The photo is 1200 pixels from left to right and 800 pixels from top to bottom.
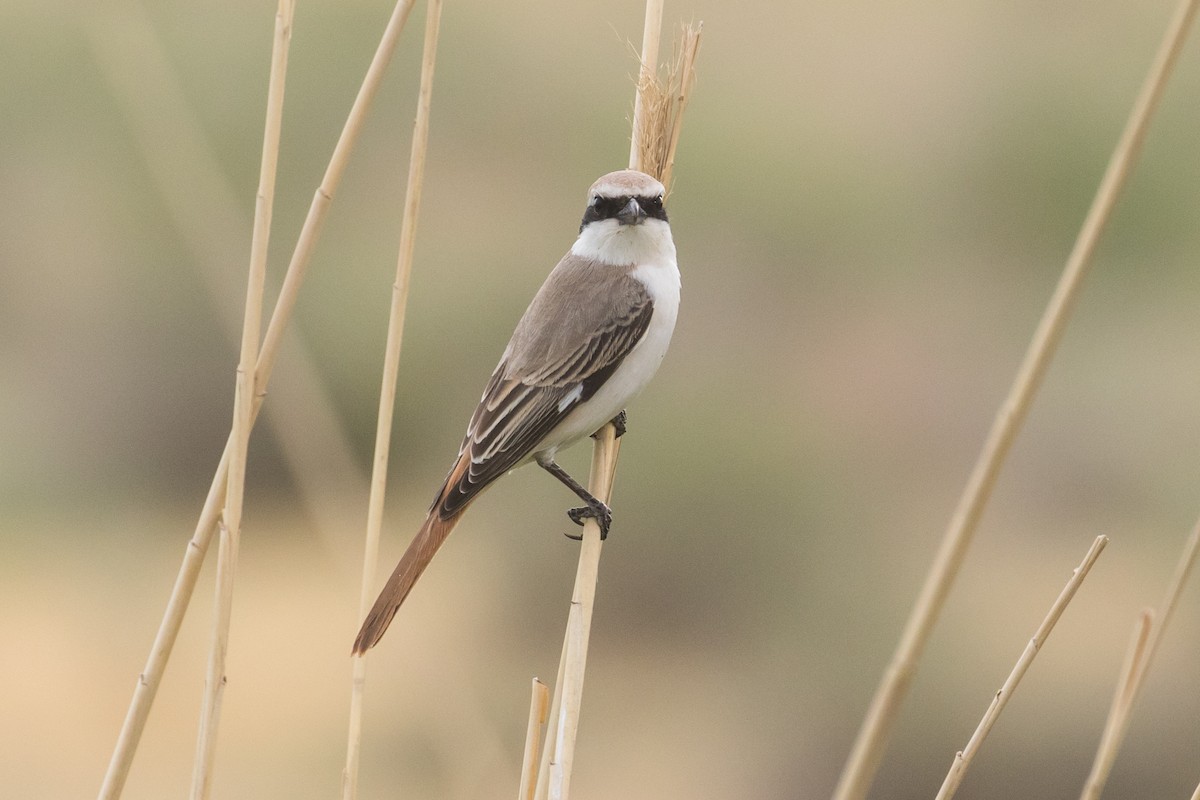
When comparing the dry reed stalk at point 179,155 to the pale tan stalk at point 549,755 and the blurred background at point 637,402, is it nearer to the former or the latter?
the blurred background at point 637,402

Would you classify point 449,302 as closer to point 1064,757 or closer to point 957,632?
point 957,632

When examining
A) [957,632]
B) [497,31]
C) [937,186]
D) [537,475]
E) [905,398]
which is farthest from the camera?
[937,186]

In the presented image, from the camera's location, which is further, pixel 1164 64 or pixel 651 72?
pixel 651 72

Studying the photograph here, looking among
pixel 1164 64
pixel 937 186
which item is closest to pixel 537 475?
pixel 937 186

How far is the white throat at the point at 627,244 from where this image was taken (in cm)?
321

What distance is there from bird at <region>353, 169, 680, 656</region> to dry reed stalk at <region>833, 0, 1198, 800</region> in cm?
157

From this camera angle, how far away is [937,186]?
32.9 feet

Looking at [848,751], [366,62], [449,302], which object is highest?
[366,62]

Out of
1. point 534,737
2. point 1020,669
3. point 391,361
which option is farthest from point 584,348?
point 1020,669

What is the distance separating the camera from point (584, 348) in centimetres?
318

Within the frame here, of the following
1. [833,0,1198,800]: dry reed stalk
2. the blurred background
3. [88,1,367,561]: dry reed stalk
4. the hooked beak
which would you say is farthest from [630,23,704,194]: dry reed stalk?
the blurred background

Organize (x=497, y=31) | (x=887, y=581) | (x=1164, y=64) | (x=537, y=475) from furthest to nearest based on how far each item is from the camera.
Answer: (x=497, y=31), (x=537, y=475), (x=887, y=581), (x=1164, y=64)

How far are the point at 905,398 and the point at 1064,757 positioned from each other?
306 centimetres

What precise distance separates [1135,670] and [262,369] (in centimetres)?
148
